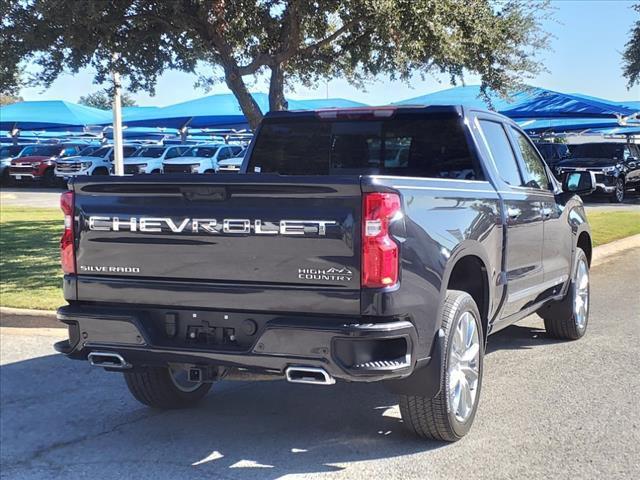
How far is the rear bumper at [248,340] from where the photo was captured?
3738 millimetres

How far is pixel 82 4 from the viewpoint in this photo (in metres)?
8.80

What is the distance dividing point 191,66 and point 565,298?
7.02 metres

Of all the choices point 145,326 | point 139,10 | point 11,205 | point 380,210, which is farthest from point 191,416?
point 11,205

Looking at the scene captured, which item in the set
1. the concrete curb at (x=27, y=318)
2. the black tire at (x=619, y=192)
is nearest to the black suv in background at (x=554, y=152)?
the black tire at (x=619, y=192)

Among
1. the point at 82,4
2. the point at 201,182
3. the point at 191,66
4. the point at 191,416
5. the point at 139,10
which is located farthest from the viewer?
the point at 191,66

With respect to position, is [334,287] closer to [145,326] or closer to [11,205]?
[145,326]

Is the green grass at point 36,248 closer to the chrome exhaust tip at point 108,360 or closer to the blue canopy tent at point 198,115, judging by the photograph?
the chrome exhaust tip at point 108,360

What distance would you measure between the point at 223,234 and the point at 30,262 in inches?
319

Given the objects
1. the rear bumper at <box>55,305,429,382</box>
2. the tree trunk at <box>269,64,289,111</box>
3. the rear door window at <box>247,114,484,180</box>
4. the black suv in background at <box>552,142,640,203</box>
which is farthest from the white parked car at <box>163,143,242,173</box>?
the rear bumper at <box>55,305,429,382</box>

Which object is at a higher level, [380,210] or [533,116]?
[533,116]

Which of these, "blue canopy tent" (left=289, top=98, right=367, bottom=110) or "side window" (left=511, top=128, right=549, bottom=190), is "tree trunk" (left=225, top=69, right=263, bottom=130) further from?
"blue canopy tent" (left=289, top=98, right=367, bottom=110)

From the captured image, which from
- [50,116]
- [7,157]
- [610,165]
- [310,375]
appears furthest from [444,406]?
[7,157]

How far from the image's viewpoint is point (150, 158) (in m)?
30.7

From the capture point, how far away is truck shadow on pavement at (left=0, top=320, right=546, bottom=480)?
4.33 metres
